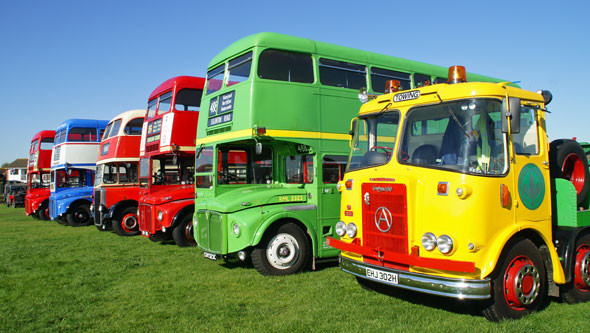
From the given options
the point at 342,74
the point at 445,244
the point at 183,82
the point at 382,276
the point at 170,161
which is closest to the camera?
the point at 445,244

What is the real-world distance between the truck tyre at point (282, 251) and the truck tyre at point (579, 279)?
393 cm

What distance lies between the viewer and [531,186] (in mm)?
5531

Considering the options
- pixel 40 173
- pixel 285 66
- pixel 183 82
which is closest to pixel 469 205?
pixel 285 66

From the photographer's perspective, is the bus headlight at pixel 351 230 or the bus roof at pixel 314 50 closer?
the bus headlight at pixel 351 230

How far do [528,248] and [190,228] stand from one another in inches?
309

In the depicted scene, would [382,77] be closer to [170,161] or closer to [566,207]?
Result: [566,207]

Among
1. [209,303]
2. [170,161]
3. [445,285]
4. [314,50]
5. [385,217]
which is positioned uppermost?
[314,50]

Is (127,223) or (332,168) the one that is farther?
(127,223)

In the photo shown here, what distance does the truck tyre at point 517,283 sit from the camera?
16.6 ft

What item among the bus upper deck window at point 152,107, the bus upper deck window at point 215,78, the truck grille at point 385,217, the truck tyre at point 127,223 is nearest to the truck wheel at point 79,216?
the truck tyre at point 127,223

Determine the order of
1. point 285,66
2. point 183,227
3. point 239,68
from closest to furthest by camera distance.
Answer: point 285,66 < point 239,68 < point 183,227

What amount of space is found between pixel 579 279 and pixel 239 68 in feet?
20.2

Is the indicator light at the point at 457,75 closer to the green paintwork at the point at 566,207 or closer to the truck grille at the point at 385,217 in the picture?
the truck grille at the point at 385,217

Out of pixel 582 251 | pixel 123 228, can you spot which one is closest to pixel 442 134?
pixel 582 251
